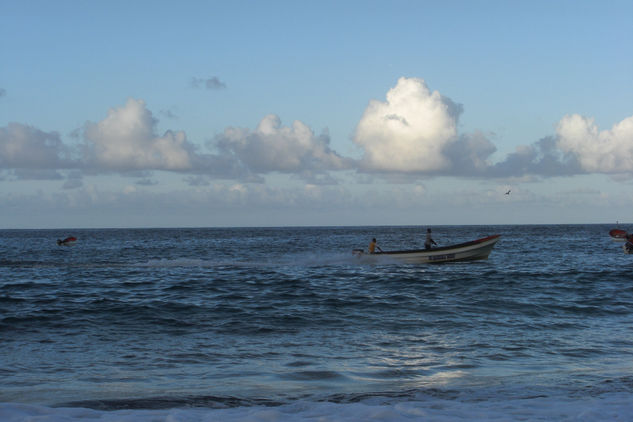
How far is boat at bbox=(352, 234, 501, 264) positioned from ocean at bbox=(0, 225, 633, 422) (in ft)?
33.0

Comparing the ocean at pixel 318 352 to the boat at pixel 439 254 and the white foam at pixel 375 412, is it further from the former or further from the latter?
the boat at pixel 439 254

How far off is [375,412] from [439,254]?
28908mm

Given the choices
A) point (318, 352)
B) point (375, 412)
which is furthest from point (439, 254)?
point (375, 412)

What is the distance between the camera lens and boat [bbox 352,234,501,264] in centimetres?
3550

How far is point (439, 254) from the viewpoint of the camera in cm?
3594

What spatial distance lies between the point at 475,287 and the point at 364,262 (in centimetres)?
1396

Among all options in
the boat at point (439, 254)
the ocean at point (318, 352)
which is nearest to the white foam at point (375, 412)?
the ocean at point (318, 352)

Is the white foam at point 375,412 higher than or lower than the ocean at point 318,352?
higher

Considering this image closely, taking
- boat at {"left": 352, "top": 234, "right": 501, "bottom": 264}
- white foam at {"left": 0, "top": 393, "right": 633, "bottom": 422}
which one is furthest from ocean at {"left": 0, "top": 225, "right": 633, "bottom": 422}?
boat at {"left": 352, "top": 234, "right": 501, "bottom": 264}

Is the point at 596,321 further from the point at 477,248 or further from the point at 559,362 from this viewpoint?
the point at 477,248

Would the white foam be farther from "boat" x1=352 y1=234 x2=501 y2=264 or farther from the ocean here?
"boat" x1=352 y1=234 x2=501 y2=264

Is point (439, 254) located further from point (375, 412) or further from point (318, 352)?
point (375, 412)

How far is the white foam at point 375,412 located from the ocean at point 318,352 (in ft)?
0.09

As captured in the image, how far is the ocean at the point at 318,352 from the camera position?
8.38 metres
